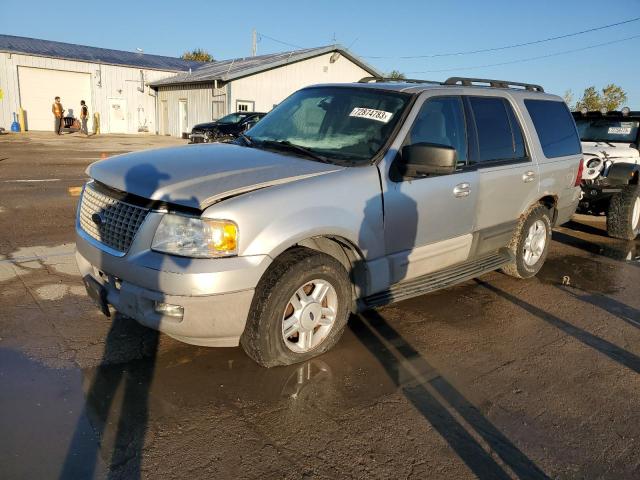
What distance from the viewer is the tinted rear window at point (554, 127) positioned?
5434mm

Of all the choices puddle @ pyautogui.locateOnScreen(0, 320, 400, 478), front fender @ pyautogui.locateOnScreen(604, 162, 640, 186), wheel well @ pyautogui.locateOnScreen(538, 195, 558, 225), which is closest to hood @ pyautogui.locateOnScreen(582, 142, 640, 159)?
front fender @ pyautogui.locateOnScreen(604, 162, 640, 186)

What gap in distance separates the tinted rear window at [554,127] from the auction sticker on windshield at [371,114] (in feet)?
6.87

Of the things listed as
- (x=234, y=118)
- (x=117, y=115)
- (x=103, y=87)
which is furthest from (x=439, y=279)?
(x=117, y=115)

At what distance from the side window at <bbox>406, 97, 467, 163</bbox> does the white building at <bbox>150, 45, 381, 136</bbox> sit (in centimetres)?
2509

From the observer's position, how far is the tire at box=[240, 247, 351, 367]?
3166 millimetres

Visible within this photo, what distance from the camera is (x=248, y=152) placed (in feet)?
12.7

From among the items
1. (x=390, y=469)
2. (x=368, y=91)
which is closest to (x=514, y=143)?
(x=368, y=91)

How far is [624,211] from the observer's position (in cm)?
764

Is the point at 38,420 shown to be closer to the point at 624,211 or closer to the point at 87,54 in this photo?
the point at 624,211

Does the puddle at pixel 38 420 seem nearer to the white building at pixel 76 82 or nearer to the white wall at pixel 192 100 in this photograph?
the white wall at pixel 192 100

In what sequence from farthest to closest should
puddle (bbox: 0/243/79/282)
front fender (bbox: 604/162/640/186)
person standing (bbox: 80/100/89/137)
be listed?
person standing (bbox: 80/100/89/137) < front fender (bbox: 604/162/640/186) < puddle (bbox: 0/243/79/282)

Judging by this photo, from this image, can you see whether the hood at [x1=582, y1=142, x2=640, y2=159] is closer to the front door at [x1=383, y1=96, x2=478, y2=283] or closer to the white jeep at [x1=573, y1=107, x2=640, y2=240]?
the white jeep at [x1=573, y1=107, x2=640, y2=240]

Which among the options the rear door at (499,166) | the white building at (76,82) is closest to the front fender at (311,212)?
the rear door at (499,166)

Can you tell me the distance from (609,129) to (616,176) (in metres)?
1.90
